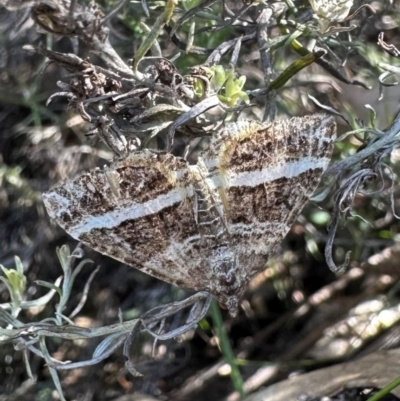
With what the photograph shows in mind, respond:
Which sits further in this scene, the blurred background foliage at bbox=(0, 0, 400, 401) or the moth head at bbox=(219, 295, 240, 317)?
the blurred background foliage at bbox=(0, 0, 400, 401)

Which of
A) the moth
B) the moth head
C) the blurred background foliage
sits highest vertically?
the moth

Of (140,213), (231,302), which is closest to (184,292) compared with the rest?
(231,302)

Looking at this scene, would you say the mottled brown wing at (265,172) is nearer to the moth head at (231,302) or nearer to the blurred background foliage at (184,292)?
the moth head at (231,302)

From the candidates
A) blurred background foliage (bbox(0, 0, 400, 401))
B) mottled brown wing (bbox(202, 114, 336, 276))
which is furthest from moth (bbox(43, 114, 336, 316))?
blurred background foliage (bbox(0, 0, 400, 401))

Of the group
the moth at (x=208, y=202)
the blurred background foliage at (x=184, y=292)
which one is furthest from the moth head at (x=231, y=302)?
the blurred background foliage at (x=184, y=292)

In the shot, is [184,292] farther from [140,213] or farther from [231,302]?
[140,213]

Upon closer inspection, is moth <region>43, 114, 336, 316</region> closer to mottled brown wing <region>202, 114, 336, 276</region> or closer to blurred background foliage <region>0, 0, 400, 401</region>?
mottled brown wing <region>202, 114, 336, 276</region>

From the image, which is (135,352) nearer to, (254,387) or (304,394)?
(254,387)
